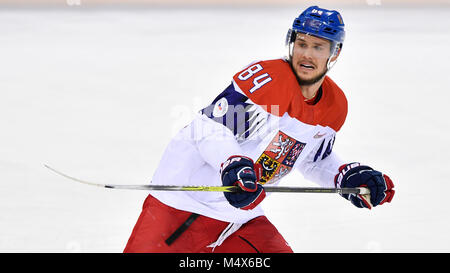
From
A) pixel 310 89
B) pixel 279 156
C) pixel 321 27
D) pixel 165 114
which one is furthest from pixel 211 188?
pixel 165 114

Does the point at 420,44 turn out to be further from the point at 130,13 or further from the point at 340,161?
the point at 340,161

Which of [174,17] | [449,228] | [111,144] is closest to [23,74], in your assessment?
[111,144]

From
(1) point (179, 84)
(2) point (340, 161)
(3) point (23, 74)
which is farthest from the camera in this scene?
(3) point (23, 74)

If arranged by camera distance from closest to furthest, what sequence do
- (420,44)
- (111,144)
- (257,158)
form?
(257,158) → (111,144) → (420,44)

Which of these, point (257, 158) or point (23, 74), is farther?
point (23, 74)

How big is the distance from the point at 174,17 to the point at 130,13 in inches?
32.4

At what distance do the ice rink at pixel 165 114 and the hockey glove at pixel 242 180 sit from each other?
3.63 feet

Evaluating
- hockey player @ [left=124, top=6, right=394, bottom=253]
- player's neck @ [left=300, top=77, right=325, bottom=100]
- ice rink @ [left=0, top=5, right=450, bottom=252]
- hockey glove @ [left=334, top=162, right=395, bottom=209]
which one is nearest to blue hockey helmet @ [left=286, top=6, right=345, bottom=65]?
hockey player @ [left=124, top=6, right=394, bottom=253]

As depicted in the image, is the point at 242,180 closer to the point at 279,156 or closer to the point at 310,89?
the point at 279,156

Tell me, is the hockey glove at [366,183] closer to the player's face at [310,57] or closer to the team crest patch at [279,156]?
the team crest patch at [279,156]

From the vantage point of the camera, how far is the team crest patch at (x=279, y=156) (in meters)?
2.66

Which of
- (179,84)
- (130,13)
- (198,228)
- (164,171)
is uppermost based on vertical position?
(164,171)

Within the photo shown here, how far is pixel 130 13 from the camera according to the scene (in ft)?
38.1

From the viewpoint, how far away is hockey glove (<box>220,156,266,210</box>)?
7.68 feet
